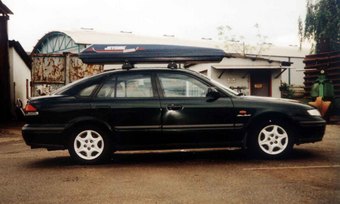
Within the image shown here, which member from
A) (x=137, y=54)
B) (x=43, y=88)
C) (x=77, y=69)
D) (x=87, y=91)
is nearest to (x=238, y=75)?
(x=77, y=69)

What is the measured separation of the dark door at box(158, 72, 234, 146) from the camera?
6.21 m

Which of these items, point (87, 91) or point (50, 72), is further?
point (50, 72)

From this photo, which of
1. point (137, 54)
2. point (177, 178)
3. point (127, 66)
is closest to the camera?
point (177, 178)

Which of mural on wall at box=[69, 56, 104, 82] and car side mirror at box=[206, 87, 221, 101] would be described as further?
mural on wall at box=[69, 56, 104, 82]

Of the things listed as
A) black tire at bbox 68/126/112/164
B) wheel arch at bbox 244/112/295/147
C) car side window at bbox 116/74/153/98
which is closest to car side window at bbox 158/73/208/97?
car side window at bbox 116/74/153/98

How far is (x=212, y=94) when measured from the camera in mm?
6227

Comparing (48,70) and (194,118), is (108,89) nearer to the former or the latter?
(194,118)

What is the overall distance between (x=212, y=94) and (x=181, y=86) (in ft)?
1.70

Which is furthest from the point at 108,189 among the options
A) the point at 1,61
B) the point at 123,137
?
the point at 1,61

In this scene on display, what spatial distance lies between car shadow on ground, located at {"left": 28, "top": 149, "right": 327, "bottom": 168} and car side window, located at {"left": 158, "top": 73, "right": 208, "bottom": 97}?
1.09 metres

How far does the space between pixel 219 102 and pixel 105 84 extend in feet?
5.98

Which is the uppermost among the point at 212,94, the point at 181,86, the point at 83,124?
the point at 181,86

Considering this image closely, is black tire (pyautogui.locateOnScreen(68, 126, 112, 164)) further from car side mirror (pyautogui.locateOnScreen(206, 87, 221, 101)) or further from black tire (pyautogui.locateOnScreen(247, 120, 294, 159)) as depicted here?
black tire (pyautogui.locateOnScreen(247, 120, 294, 159))

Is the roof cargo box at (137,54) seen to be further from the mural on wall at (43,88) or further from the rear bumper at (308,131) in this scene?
the mural on wall at (43,88)
